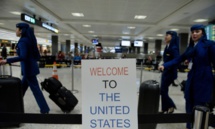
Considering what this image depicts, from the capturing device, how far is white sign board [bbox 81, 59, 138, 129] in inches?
49.2

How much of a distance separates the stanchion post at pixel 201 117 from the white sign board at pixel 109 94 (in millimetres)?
440

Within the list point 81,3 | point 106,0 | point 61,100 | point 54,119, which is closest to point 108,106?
point 54,119

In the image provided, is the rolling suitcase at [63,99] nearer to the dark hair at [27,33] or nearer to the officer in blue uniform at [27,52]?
the officer in blue uniform at [27,52]

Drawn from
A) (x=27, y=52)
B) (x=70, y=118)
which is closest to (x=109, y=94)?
(x=70, y=118)

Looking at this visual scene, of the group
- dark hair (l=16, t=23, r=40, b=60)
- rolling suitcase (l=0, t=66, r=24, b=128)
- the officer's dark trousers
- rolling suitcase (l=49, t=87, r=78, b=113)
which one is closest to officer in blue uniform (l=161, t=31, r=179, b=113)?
rolling suitcase (l=49, t=87, r=78, b=113)

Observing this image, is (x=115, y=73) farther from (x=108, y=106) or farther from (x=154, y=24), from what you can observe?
(x=154, y=24)

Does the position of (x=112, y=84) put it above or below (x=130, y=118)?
above

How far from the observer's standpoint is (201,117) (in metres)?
1.32

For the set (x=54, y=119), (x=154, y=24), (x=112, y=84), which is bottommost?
(x=54, y=119)

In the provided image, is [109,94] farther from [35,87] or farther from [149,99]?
[35,87]

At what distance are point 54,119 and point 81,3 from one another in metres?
7.77

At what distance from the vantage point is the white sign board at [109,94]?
125 cm

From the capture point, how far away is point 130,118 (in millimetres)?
1266

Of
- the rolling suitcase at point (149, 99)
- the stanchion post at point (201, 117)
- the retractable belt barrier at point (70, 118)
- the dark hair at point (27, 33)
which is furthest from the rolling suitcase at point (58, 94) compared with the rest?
the stanchion post at point (201, 117)
